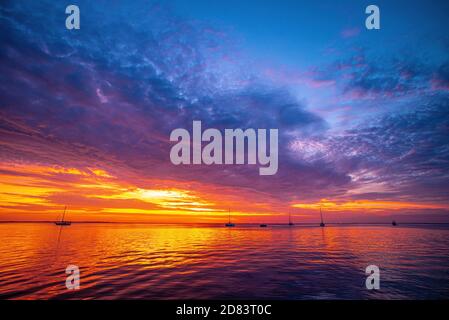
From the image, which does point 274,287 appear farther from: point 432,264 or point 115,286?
point 432,264

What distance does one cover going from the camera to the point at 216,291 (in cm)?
1522
